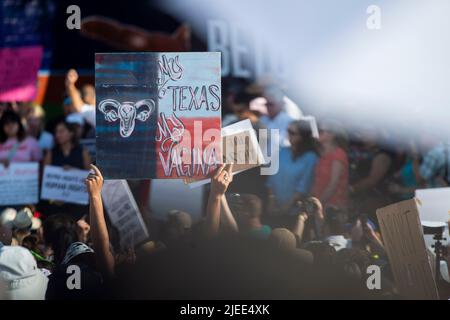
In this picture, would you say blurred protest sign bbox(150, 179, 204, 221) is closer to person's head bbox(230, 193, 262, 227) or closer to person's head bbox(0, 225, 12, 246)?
person's head bbox(230, 193, 262, 227)

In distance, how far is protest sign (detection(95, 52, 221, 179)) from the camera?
19.2ft

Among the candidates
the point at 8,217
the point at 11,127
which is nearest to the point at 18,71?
the point at 11,127

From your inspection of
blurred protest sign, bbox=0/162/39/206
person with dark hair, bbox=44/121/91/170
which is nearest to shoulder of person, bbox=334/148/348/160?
person with dark hair, bbox=44/121/91/170

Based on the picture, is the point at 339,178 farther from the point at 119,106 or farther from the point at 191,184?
the point at 119,106

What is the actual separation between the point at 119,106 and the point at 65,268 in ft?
3.54

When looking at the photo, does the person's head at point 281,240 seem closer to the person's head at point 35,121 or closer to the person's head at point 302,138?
the person's head at point 302,138

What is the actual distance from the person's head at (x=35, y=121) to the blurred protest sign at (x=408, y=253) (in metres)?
3.52

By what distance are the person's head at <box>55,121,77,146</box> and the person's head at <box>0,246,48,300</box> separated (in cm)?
203

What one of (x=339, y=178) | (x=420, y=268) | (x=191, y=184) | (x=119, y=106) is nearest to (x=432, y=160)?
(x=339, y=178)

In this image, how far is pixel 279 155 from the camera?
250 inches

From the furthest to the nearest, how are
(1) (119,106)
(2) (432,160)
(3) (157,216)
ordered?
(2) (432,160) → (3) (157,216) → (1) (119,106)

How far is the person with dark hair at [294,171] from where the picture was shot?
6309 mm

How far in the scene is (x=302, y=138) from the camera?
665 centimetres

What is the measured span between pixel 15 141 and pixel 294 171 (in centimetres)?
281
